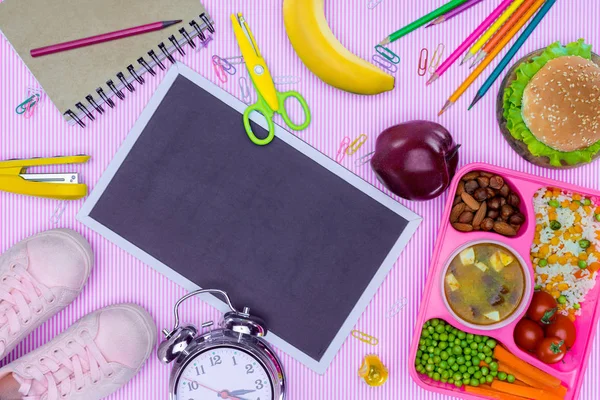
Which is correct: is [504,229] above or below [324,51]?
below

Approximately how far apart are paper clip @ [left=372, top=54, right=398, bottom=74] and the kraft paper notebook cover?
22 cm

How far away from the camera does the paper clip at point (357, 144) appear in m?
0.94

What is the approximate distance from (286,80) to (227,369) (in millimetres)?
566

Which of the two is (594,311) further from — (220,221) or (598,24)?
(220,221)

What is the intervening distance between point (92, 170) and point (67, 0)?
0.32 m

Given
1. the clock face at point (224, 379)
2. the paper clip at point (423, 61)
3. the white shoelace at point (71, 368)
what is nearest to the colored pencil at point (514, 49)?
the paper clip at point (423, 61)

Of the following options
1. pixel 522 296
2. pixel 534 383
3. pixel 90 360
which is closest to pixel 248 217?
pixel 90 360

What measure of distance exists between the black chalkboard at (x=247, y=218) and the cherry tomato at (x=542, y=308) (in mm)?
292

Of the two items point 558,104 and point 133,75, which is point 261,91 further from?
point 558,104

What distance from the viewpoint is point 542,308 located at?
90 centimetres

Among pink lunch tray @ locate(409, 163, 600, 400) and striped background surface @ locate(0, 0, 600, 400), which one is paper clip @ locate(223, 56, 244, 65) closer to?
striped background surface @ locate(0, 0, 600, 400)

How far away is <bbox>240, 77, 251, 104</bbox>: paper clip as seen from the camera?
935 mm

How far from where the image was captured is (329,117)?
37.0 inches

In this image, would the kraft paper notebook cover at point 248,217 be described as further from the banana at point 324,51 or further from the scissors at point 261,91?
the banana at point 324,51
